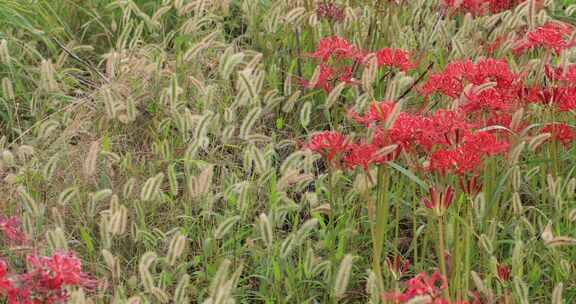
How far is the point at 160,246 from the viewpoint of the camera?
324 cm

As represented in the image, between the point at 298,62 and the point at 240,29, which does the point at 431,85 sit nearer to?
the point at 298,62

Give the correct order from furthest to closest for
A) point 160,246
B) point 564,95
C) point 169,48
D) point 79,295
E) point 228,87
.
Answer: point 169,48 → point 228,87 → point 160,246 → point 564,95 → point 79,295

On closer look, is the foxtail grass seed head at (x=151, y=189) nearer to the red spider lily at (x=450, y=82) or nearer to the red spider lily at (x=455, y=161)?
the red spider lily at (x=455, y=161)

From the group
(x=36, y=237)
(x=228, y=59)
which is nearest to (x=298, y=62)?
(x=228, y=59)

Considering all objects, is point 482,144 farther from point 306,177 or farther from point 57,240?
point 57,240

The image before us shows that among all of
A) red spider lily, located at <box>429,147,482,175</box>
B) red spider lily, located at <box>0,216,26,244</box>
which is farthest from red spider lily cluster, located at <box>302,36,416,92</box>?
red spider lily, located at <box>0,216,26,244</box>

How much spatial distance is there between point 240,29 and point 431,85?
220 centimetres

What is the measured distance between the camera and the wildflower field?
95.7 inches

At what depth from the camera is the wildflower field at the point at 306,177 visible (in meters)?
2.43

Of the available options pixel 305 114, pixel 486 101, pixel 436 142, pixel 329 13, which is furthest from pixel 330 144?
pixel 329 13

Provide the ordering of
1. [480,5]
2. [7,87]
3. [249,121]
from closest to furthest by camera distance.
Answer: [249,121], [7,87], [480,5]

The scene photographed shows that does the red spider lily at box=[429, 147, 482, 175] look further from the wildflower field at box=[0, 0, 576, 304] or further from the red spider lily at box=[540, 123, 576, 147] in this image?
the red spider lily at box=[540, 123, 576, 147]

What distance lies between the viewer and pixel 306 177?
9.19 feet

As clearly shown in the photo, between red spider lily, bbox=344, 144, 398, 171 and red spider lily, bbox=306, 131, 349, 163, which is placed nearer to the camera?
red spider lily, bbox=344, 144, 398, 171
